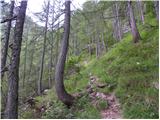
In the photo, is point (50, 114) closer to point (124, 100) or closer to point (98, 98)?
point (98, 98)

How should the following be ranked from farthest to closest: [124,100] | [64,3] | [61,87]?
1. [64,3]
2. [61,87]
3. [124,100]

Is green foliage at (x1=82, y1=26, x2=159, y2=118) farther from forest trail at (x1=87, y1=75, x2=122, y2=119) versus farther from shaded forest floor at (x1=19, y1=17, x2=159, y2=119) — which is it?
forest trail at (x1=87, y1=75, x2=122, y2=119)

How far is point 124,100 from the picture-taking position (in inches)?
340

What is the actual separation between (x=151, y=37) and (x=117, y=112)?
745 centimetres

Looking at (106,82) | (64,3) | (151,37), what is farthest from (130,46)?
(64,3)

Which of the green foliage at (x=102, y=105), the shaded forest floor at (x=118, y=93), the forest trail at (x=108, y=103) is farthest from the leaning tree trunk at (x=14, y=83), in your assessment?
the green foliage at (x=102, y=105)

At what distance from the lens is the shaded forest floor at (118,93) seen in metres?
8.08

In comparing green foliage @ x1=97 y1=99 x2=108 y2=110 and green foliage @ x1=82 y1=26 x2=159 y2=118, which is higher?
green foliage @ x1=82 y1=26 x2=159 y2=118

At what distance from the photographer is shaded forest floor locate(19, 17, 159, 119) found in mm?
8084

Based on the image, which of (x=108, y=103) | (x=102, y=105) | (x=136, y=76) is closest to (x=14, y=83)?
(x=102, y=105)

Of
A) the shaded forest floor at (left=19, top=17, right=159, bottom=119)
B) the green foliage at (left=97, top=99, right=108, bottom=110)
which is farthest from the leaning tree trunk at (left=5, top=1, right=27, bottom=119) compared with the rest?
the green foliage at (left=97, top=99, right=108, bottom=110)

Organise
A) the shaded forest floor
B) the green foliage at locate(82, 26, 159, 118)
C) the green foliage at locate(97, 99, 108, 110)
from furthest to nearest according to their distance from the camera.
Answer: the green foliage at locate(97, 99, 108, 110) → the shaded forest floor → the green foliage at locate(82, 26, 159, 118)

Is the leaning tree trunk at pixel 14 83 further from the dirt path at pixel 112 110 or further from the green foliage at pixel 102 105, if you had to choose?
the green foliage at pixel 102 105

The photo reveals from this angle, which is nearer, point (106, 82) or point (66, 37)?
point (66, 37)
